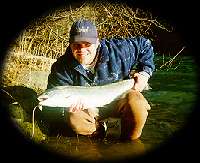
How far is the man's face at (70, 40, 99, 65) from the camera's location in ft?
10.8

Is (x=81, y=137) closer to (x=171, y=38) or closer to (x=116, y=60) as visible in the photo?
(x=116, y=60)

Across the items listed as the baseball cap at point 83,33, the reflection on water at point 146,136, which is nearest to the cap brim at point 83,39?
the baseball cap at point 83,33

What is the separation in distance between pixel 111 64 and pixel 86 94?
365mm

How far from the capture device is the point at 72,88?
10.9 ft

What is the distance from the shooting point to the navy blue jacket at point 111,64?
3.47 metres

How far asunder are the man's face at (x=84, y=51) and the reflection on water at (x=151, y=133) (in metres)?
0.74

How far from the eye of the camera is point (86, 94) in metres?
3.35

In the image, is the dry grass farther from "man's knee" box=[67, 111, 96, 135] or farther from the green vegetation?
"man's knee" box=[67, 111, 96, 135]

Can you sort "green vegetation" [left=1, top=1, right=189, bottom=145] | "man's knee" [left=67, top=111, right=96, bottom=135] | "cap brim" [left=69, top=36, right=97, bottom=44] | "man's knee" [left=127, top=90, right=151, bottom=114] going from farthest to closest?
"green vegetation" [left=1, top=1, right=189, bottom=145] → "man's knee" [left=67, top=111, right=96, bottom=135] → "man's knee" [left=127, top=90, right=151, bottom=114] → "cap brim" [left=69, top=36, right=97, bottom=44]

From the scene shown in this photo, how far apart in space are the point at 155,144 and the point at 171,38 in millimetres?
1599

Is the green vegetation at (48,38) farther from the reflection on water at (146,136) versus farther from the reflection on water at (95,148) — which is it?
the reflection on water at (95,148)

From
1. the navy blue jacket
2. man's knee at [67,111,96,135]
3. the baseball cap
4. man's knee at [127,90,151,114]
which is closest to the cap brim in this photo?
the baseball cap

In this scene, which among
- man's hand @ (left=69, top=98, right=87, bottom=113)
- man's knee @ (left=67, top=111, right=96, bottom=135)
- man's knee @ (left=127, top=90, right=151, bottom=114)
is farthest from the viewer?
man's knee @ (left=67, top=111, right=96, bottom=135)

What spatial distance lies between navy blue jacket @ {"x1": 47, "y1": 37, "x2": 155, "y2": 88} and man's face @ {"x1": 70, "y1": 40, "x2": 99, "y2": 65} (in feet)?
0.21
